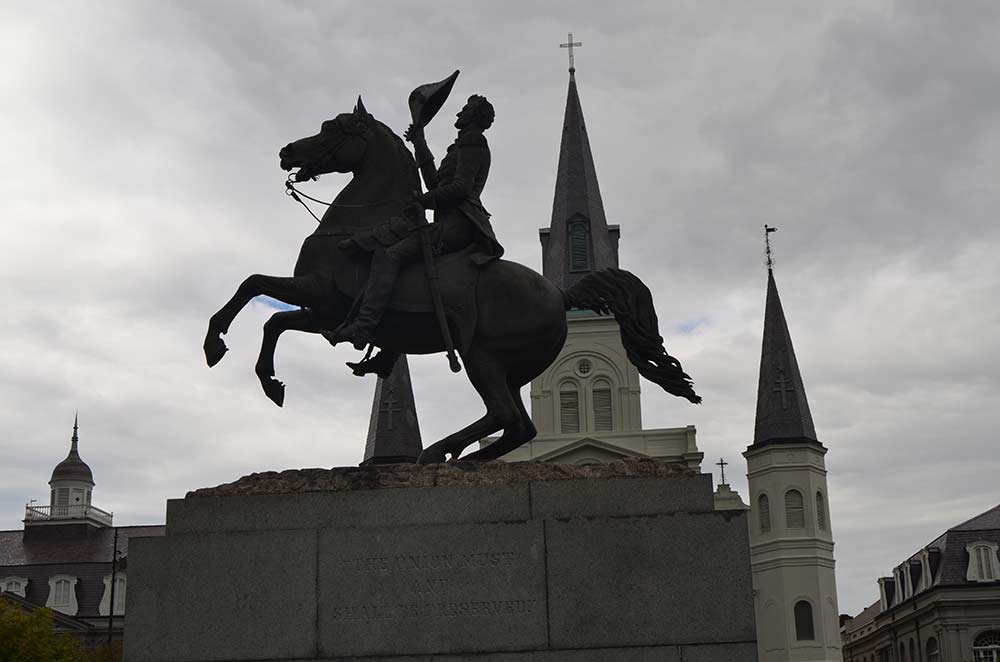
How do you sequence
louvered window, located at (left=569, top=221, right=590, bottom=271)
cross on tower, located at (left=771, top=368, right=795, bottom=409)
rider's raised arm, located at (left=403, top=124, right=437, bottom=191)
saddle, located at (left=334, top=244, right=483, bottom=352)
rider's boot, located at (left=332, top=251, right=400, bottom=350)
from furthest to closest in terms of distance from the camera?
louvered window, located at (left=569, top=221, right=590, bottom=271)
cross on tower, located at (left=771, top=368, right=795, bottom=409)
rider's raised arm, located at (left=403, top=124, right=437, bottom=191)
saddle, located at (left=334, top=244, right=483, bottom=352)
rider's boot, located at (left=332, top=251, right=400, bottom=350)

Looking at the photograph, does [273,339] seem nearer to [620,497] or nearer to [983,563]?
[620,497]

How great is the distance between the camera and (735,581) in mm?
10281

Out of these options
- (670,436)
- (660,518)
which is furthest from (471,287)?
(670,436)

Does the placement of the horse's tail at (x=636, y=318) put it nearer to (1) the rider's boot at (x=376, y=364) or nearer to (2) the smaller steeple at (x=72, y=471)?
(1) the rider's boot at (x=376, y=364)

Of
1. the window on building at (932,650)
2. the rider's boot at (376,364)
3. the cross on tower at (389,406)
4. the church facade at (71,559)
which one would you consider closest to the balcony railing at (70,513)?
the church facade at (71,559)

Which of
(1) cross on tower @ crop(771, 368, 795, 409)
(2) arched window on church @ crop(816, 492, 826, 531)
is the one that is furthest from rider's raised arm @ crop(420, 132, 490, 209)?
(1) cross on tower @ crop(771, 368, 795, 409)

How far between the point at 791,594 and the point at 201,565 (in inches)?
2893

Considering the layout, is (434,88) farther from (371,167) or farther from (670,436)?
(670,436)

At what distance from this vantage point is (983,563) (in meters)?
77.4

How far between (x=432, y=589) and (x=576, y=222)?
262ft

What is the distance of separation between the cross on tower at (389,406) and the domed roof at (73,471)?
129ft

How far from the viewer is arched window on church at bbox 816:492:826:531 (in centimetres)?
8306

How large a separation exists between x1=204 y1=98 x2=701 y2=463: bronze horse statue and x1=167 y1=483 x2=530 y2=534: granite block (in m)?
0.87

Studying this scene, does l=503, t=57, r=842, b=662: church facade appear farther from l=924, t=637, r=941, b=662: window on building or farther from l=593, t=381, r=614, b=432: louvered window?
l=924, t=637, r=941, b=662: window on building
